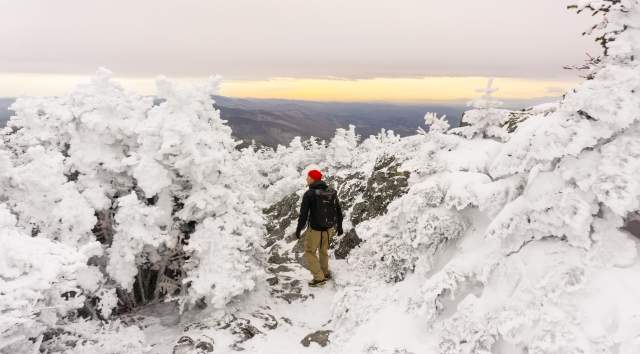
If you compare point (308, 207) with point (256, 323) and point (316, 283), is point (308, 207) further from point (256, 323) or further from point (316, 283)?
point (256, 323)

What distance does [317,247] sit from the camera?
940 centimetres

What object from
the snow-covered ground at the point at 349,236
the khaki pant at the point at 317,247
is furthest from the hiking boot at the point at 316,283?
the snow-covered ground at the point at 349,236

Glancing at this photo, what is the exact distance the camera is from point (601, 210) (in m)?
5.02

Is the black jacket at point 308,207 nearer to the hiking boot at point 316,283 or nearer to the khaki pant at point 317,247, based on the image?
the khaki pant at point 317,247

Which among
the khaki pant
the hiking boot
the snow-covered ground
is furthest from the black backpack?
the hiking boot

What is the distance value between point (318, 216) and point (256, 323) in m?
2.69

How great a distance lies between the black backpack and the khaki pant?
280mm

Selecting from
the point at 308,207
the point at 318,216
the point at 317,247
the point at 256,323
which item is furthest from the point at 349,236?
the point at 256,323

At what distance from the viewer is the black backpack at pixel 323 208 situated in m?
9.00

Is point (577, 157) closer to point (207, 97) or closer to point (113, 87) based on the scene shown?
point (207, 97)

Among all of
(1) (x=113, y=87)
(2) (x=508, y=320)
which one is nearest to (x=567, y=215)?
(2) (x=508, y=320)

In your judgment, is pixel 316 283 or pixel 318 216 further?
pixel 316 283

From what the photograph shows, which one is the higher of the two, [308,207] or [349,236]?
[308,207]

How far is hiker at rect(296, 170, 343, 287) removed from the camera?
902cm
